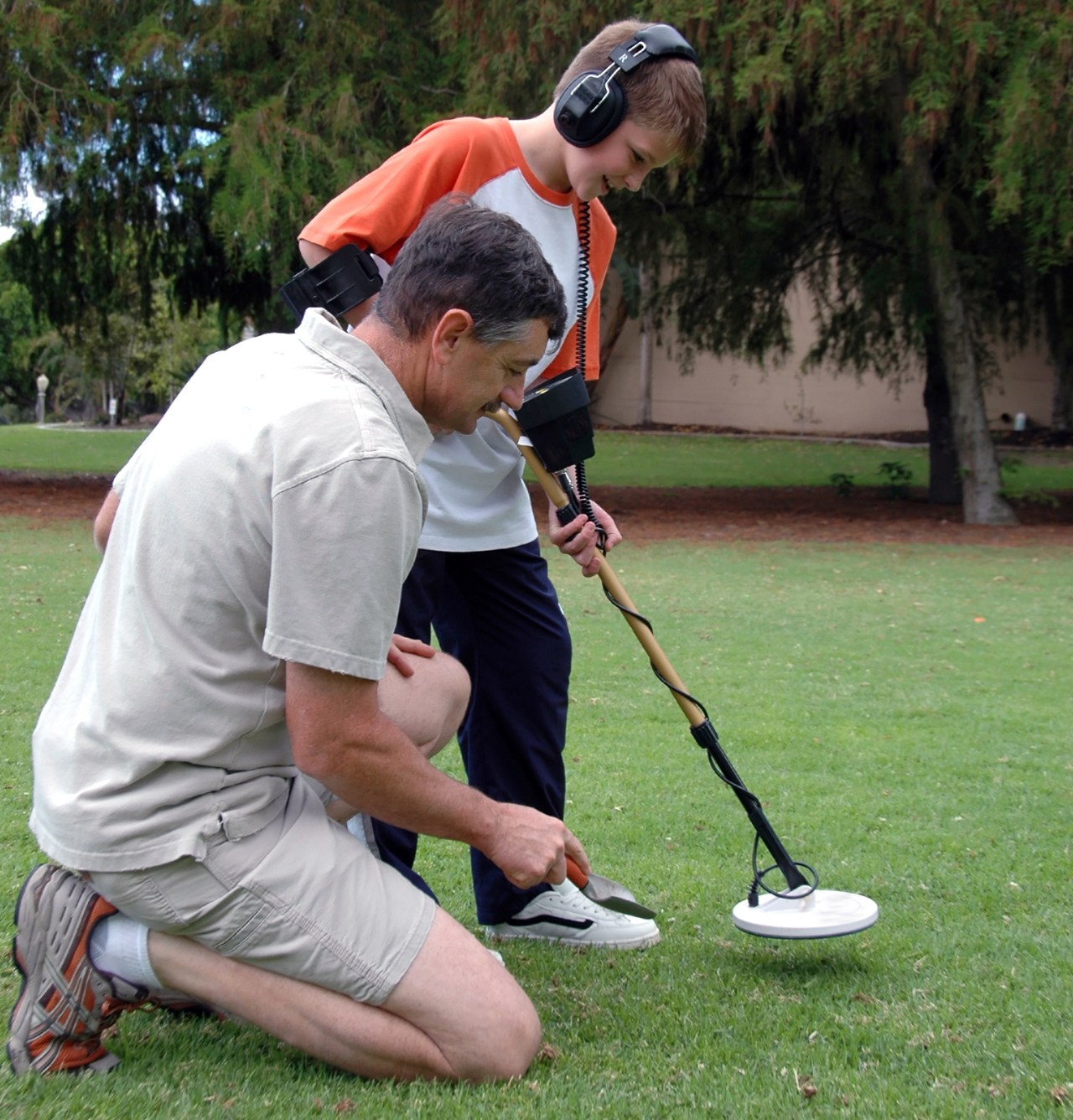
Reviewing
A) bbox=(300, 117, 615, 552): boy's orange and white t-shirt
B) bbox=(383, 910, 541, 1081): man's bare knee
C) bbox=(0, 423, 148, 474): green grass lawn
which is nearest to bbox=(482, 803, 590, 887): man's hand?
bbox=(383, 910, 541, 1081): man's bare knee

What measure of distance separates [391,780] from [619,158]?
156 centimetres

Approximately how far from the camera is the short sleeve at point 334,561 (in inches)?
77.6

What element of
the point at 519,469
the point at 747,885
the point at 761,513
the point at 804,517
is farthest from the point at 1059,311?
the point at 519,469

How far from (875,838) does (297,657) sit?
231 cm

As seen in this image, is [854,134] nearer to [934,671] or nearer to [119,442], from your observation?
[934,671]

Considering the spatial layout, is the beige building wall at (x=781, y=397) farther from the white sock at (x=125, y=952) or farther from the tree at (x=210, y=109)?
the white sock at (x=125, y=952)

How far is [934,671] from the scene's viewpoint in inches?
247

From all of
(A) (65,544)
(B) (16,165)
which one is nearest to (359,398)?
(A) (65,544)

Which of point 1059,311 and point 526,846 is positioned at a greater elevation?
point 1059,311

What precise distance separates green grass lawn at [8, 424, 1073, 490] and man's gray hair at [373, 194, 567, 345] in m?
16.2

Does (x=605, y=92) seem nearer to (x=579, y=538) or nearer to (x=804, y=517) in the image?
(x=579, y=538)

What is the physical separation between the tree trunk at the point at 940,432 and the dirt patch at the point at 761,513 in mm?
293

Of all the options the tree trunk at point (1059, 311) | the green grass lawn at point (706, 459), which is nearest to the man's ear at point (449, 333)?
the tree trunk at point (1059, 311)

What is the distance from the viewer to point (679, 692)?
10.1 ft
